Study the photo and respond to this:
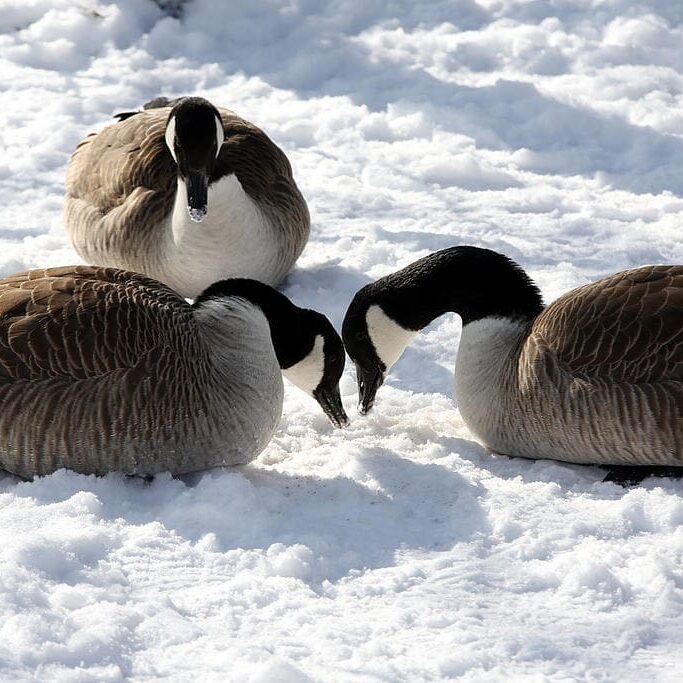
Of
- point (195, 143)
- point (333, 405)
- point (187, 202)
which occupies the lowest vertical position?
point (333, 405)

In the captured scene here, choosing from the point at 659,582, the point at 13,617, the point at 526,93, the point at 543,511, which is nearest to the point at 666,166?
the point at 526,93

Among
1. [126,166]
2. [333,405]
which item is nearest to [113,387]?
[333,405]

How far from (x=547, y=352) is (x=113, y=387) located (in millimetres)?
2010

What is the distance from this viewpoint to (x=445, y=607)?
428cm

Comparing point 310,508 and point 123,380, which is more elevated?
point 123,380

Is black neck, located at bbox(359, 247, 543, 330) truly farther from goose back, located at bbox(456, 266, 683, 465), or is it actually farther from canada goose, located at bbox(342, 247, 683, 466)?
goose back, located at bbox(456, 266, 683, 465)

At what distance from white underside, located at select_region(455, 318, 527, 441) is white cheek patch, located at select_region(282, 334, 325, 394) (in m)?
0.70

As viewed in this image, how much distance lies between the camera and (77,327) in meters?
5.26

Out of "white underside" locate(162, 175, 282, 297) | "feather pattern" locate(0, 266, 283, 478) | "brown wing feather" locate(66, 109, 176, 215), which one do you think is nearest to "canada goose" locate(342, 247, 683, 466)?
"feather pattern" locate(0, 266, 283, 478)

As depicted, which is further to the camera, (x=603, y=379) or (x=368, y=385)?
(x=368, y=385)

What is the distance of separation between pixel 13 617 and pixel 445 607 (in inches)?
58.2

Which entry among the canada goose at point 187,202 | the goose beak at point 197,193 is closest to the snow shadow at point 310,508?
the goose beak at point 197,193

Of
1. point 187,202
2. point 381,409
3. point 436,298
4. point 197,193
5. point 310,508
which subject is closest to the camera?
point 310,508

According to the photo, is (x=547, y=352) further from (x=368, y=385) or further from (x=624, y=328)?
(x=368, y=385)
